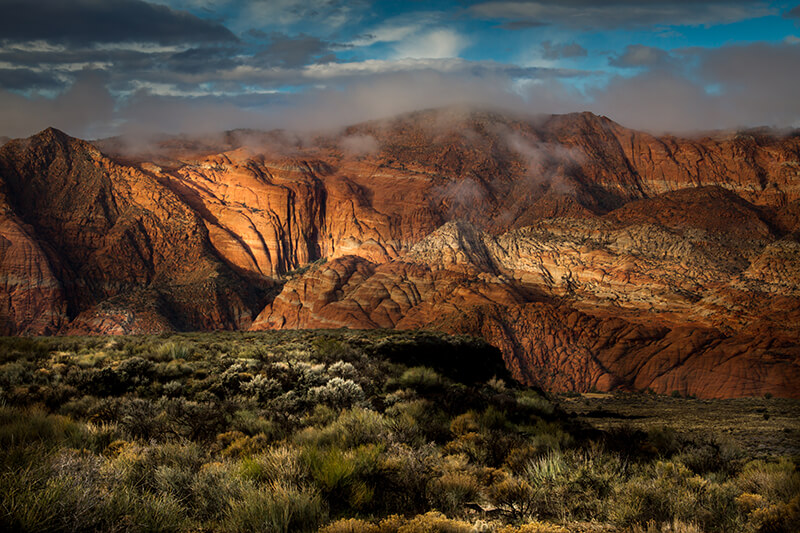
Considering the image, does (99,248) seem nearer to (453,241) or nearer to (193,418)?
(453,241)

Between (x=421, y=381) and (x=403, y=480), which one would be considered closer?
(x=403, y=480)

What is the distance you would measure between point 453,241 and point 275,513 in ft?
330

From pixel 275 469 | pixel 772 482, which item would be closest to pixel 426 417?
pixel 275 469

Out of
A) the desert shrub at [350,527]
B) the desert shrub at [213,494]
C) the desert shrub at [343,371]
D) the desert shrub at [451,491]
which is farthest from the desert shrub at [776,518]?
the desert shrub at [343,371]

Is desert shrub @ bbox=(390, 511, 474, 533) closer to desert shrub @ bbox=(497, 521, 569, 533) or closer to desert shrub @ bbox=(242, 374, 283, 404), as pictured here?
desert shrub @ bbox=(497, 521, 569, 533)

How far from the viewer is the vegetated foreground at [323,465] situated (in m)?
4.52

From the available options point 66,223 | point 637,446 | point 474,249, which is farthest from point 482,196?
point 637,446

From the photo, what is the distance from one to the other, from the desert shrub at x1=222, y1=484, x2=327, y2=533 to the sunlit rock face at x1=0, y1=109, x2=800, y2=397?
206ft

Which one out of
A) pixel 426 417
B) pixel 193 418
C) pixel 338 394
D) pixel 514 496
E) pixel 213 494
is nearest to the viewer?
pixel 213 494

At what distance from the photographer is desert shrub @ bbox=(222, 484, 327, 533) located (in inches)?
173

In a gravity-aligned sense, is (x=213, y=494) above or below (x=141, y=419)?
above

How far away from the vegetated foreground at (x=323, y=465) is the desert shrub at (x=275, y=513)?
0.02 metres

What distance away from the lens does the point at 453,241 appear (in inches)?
4094

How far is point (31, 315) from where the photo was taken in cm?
9456
